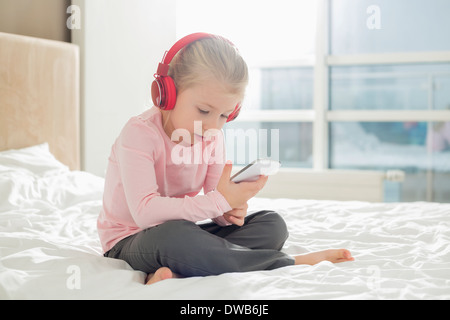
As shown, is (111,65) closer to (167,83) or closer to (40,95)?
(40,95)

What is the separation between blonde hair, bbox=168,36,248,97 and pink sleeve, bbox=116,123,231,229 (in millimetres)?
171

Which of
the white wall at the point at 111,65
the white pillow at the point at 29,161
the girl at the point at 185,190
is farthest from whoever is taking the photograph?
the white wall at the point at 111,65

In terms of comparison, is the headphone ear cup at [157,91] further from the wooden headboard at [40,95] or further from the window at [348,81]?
the window at [348,81]

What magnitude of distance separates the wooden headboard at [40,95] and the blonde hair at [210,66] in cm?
122

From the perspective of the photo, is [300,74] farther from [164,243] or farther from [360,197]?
[164,243]

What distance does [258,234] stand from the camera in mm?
1075

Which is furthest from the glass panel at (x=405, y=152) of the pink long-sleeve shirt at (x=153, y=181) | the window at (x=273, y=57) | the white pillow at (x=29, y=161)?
the pink long-sleeve shirt at (x=153, y=181)

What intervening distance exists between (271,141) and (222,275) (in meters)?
2.37

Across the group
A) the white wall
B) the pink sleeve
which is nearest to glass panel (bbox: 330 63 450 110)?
the white wall

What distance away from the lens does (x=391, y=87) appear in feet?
9.57

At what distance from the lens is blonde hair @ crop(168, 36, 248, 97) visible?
100cm

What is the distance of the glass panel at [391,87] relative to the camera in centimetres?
284
